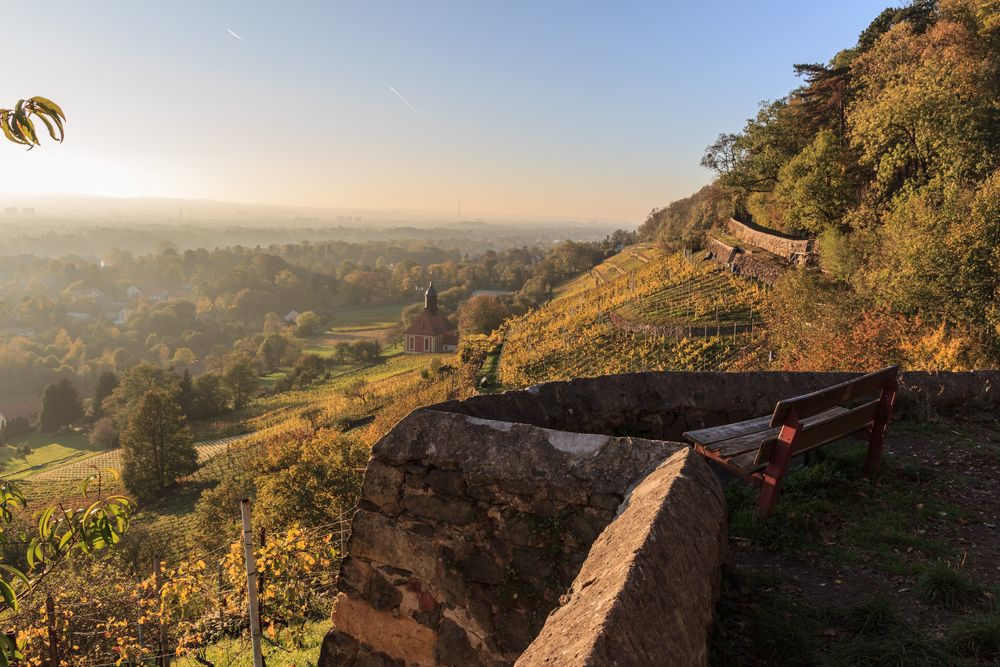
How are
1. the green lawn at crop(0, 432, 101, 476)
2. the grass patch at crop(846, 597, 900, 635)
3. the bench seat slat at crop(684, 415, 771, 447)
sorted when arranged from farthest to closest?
the green lawn at crop(0, 432, 101, 476)
the bench seat slat at crop(684, 415, 771, 447)
the grass patch at crop(846, 597, 900, 635)

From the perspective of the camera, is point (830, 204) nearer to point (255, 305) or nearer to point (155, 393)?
point (155, 393)

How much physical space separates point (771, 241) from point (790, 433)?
30.0 metres

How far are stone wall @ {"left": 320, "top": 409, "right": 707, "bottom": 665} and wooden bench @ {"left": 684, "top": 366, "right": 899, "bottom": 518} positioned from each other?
139 centimetres

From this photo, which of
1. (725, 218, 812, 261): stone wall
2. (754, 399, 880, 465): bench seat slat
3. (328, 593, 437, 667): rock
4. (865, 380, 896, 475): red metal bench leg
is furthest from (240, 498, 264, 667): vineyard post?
(725, 218, 812, 261): stone wall

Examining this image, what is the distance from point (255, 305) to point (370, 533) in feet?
486

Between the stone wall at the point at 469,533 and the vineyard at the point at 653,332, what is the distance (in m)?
18.4

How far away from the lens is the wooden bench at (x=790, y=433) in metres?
4.12

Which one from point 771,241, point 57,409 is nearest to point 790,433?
point 771,241

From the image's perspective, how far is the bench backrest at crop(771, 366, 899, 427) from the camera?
4.03 m

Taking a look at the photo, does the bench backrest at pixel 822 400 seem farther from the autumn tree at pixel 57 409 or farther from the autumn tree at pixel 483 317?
the autumn tree at pixel 57 409

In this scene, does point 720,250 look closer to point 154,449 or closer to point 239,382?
point 154,449

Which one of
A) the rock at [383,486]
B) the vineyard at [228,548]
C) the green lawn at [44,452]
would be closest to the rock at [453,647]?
the rock at [383,486]

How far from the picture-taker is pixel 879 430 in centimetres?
502

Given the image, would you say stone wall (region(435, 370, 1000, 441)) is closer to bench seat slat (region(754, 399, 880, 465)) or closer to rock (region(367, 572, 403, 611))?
bench seat slat (region(754, 399, 880, 465))
